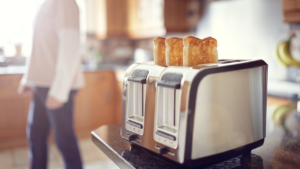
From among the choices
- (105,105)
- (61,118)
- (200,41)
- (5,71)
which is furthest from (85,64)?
(200,41)

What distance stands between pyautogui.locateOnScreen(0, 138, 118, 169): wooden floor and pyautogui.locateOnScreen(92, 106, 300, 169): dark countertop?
1.49 m

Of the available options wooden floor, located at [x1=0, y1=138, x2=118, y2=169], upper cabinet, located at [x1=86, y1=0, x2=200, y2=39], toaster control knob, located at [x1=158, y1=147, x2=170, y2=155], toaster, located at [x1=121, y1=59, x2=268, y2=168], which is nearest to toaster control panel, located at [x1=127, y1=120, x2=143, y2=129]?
toaster, located at [x1=121, y1=59, x2=268, y2=168]

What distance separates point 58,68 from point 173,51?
92 cm

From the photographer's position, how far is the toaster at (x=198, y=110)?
0.58 metres

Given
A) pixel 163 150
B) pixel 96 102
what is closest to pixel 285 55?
pixel 163 150

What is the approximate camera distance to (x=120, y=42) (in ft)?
13.0

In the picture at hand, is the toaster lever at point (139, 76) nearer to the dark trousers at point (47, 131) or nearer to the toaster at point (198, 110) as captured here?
the toaster at point (198, 110)

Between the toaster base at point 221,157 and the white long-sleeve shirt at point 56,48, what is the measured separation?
1025 millimetres

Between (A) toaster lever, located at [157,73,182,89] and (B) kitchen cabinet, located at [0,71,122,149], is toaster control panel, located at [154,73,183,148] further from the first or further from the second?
(B) kitchen cabinet, located at [0,71,122,149]

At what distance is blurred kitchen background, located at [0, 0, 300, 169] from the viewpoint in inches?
81.4

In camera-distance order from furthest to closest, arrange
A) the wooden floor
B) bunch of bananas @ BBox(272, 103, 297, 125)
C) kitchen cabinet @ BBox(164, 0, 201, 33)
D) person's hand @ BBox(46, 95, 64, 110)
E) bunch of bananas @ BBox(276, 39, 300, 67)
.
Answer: kitchen cabinet @ BBox(164, 0, 201, 33)
the wooden floor
bunch of bananas @ BBox(276, 39, 300, 67)
person's hand @ BBox(46, 95, 64, 110)
bunch of bananas @ BBox(272, 103, 297, 125)

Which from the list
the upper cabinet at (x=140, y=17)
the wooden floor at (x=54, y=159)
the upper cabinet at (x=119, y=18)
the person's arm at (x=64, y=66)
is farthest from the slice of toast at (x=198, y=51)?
the upper cabinet at (x=119, y=18)

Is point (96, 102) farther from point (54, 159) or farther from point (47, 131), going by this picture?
point (47, 131)

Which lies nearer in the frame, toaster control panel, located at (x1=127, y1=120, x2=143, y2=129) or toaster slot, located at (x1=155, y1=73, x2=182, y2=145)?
toaster slot, located at (x1=155, y1=73, x2=182, y2=145)
